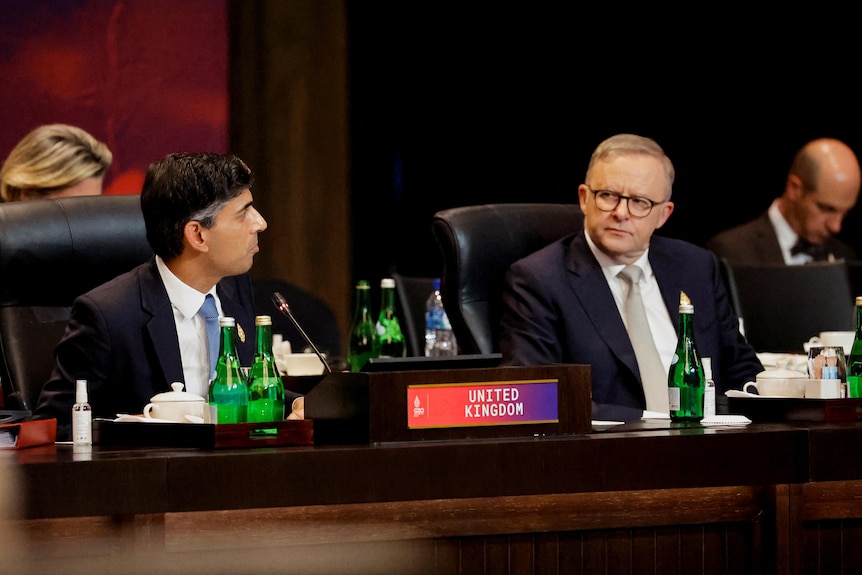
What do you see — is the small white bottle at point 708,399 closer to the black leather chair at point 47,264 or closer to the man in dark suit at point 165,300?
the man in dark suit at point 165,300

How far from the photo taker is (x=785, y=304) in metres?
3.71

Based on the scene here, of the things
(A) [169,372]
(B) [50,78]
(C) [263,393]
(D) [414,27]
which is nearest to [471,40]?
(D) [414,27]

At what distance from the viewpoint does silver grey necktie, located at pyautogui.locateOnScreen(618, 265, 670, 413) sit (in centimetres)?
260

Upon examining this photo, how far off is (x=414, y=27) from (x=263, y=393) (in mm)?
3631

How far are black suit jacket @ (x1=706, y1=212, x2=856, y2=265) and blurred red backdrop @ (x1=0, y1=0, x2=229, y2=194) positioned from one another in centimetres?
195

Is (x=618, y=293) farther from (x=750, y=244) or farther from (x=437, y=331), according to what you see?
(x=750, y=244)

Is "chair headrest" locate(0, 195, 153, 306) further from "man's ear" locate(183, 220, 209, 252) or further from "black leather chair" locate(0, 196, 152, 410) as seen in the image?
"man's ear" locate(183, 220, 209, 252)

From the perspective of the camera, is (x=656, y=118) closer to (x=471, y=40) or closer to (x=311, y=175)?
(x=471, y=40)

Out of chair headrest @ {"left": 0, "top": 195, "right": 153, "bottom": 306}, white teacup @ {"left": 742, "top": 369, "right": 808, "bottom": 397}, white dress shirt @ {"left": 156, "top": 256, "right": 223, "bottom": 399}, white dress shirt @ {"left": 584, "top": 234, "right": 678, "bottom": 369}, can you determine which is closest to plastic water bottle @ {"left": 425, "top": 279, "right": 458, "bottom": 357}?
white dress shirt @ {"left": 584, "top": 234, "right": 678, "bottom": 369}

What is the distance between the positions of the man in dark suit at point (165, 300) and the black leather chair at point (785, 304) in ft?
6.10

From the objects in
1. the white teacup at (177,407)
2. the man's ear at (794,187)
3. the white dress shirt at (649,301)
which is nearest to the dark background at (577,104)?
the man's ear at (794,187)

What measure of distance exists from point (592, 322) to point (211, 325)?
31.9 inches

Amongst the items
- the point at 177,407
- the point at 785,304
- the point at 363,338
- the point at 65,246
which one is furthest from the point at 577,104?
the point at 177,407

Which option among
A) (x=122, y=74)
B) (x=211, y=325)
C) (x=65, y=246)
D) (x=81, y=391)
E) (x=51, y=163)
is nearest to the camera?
(x=81, y=391)
